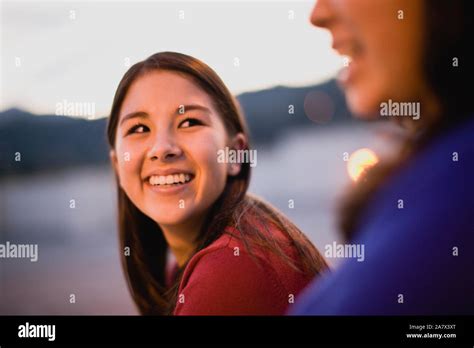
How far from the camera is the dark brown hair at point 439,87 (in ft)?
11.6

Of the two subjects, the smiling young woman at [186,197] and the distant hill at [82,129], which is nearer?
the smiling young woman at [186,197]

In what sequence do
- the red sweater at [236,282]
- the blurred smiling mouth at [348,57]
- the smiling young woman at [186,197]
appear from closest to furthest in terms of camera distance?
1. the red sweater at [236,282]
2. the smiling young woman at [186,197]
3. the blurred smiling mouth at [348,57]

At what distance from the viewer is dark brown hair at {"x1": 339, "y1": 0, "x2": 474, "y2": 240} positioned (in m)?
3.53

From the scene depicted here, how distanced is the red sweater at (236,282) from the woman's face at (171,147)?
0.30 meters

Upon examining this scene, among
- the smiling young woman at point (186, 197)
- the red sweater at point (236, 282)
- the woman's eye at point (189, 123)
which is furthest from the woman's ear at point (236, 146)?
the red sweater at point (236, 282)

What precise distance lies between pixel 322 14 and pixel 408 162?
951mm

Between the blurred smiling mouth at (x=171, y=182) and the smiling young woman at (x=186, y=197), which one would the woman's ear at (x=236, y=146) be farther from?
the blurred smiling mouth at (x=171, y=182)

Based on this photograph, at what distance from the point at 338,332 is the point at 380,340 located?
0.25m

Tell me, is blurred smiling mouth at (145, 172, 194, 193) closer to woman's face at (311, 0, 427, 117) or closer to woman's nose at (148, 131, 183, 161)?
woman's nose at (148, 131, 183, 161)

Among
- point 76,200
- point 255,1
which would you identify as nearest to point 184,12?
point 255,1

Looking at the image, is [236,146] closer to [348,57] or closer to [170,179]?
[170,179]

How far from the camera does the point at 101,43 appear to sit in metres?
3.63

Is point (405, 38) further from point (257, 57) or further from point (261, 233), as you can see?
point (261, 233)

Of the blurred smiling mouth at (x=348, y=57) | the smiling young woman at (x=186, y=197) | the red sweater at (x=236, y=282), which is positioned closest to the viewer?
the red sweater at (x=236, y=282)
